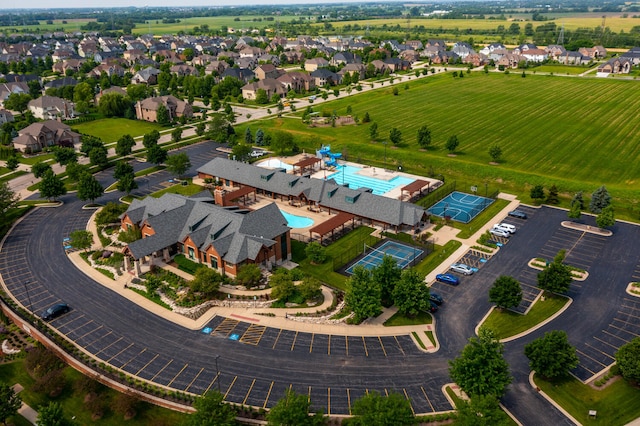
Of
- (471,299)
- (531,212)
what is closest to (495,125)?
(531,212)

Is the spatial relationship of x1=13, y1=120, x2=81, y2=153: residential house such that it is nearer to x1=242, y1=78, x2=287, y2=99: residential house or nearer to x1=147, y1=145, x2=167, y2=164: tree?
x1=147, y1=145, x2=167, y2=164: tree

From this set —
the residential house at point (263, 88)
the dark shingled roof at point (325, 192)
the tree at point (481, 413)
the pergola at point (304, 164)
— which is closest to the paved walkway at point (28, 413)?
the tree at point (481, 413)

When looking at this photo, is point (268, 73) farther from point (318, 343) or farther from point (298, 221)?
point (318, 343)

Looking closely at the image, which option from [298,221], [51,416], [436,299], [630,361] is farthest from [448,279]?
[51,416]

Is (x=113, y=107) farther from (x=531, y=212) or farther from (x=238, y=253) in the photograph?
(x=531, y=212)

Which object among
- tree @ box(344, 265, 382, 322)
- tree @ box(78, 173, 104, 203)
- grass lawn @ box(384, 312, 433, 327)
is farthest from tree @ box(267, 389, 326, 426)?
tree @ box(78, 173, 104, 203)

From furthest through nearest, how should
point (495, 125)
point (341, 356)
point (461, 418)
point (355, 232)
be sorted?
point (495, 125)
point (355, 232)
point (341, 356)
point (461, 418)

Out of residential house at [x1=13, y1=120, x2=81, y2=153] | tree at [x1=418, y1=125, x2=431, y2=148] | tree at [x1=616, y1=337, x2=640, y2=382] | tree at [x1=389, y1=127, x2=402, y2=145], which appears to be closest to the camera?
tree at [x1=616, y1=337, x2=640, y2=382]
